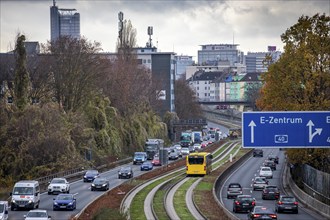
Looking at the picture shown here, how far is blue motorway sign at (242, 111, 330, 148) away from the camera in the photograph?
37.8 m

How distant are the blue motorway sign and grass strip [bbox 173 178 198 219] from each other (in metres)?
14.9

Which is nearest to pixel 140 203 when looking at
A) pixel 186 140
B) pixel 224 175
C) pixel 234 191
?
pixel 234 191

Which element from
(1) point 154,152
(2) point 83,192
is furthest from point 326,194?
(1) point 154,152

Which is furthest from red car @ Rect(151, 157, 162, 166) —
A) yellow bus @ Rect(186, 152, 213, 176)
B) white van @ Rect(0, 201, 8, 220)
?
white van @ Rect(0, 201, 8, 220)

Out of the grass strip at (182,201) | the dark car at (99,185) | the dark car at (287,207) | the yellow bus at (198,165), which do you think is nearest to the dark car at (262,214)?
the grass strip at (182,201)

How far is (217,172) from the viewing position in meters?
93.6

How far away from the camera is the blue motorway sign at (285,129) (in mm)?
37781

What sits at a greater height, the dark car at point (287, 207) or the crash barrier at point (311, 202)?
the dark car at point (287, 207)

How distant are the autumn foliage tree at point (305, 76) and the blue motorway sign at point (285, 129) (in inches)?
1086

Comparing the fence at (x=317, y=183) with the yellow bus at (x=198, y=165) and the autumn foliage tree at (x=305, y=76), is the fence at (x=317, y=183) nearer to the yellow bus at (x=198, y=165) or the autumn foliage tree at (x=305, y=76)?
the autumn foliage tree at (x=305, y=76)

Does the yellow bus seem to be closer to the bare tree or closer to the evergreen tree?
the evergreen tree

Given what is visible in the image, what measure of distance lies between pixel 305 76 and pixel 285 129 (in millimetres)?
30528

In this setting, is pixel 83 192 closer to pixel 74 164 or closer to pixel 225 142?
pixel 74 164

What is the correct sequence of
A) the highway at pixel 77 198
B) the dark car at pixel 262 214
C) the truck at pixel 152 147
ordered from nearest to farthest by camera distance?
the dark car at pixel 262 214
the highway at pixel 77 198
the truck at pixel 152 147
